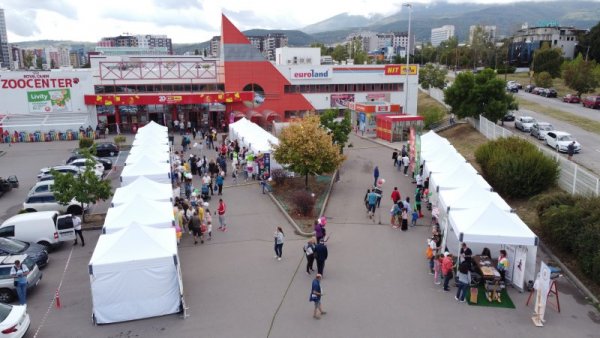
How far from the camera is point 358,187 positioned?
76.0ft

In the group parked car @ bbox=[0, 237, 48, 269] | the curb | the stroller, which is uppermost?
the stroller

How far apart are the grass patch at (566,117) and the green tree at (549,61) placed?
62.3ft

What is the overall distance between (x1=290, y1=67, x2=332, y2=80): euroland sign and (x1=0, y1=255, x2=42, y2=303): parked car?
34.3 m

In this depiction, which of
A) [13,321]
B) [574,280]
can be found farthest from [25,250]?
[574,280]

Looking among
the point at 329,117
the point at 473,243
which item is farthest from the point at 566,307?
the point at 329,117

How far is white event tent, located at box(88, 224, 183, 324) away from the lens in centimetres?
1088

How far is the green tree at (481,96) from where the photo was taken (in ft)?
113

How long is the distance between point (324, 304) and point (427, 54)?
124847 millimetres

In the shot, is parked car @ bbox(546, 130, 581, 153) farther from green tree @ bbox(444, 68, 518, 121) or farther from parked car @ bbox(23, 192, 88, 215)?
parked car @ bbox(23, 192, 88, 215)

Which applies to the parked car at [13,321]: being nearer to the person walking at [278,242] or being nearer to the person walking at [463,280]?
the person walking at [278,242]

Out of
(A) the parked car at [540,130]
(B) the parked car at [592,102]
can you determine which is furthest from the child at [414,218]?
(B) the parked car at [592,102]

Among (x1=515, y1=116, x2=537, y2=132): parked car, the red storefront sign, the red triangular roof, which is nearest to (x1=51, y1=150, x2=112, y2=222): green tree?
the red storefront sign

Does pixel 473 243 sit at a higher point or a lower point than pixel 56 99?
lower

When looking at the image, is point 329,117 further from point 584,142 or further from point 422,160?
point 584,142
